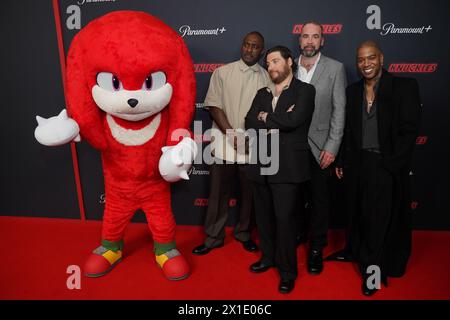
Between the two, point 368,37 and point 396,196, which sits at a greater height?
point 368,37

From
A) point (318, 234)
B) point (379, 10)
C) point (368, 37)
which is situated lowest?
point (318, 234)

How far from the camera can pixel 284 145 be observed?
2.16 metres

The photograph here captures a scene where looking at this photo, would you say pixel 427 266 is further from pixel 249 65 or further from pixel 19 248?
pixel 19 248

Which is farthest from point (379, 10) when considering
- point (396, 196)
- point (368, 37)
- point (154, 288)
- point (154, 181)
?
point (154, 288)

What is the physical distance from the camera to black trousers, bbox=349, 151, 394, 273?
7.41 feet

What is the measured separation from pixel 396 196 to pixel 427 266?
28.0 inches

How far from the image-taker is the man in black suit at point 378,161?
2.17 meters

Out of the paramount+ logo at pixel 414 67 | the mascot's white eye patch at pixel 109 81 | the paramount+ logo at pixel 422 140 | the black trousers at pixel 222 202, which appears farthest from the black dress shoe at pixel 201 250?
the paramount+ logo at pixel 414 67

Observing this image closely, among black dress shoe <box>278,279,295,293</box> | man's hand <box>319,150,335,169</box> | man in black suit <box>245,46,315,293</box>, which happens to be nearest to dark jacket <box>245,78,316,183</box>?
man in black suit <box>245,46,315,293</box>

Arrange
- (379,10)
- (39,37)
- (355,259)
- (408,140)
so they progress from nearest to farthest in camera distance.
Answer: (408,140) < (355,259) < (379,10) < (39,37)

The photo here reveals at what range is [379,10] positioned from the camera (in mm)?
2822

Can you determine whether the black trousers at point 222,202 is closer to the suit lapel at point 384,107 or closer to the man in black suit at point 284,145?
the man in black suit at point 284,145

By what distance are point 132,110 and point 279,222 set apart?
3.50 ft

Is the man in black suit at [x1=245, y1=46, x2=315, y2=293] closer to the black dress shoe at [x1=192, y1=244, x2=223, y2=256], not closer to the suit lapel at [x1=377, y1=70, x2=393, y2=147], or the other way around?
the suit lapel at [x1=377, y1=70, x2=393, y2=147]
